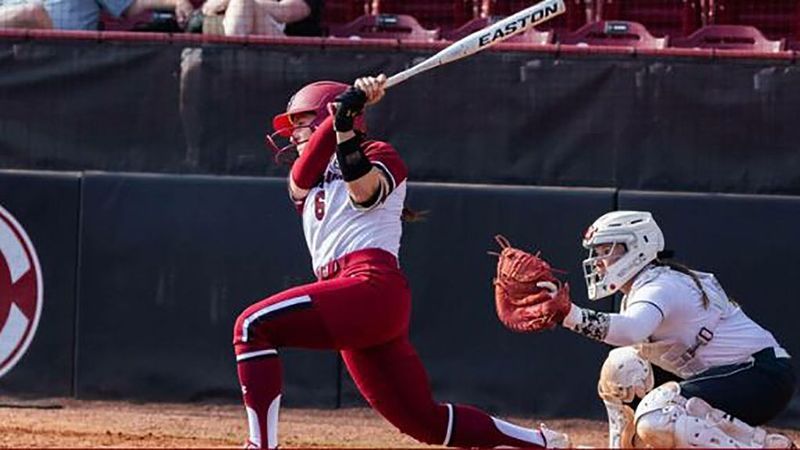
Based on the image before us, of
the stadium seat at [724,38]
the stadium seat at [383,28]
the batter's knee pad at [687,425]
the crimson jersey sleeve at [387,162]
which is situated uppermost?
the stadium seat at [383,28]

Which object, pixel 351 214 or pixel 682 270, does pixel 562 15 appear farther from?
pixel 351 214

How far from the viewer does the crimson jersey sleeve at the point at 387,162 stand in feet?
19.3

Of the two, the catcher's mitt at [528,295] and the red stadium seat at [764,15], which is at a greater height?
the red stadium seat at [764,15]

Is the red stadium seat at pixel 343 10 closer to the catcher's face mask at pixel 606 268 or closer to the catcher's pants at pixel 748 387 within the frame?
the catcher's face mask at pixel 606 268

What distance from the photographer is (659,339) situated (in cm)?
617

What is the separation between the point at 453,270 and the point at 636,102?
4.01 ft

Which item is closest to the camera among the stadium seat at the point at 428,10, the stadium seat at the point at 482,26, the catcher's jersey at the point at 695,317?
the catcher's jersey at the point at 695,317

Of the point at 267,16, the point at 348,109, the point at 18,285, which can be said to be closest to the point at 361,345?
the point at 348,109

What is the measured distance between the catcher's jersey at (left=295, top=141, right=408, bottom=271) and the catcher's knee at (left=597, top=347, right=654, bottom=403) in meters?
0.93

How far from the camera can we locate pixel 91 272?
871 cm

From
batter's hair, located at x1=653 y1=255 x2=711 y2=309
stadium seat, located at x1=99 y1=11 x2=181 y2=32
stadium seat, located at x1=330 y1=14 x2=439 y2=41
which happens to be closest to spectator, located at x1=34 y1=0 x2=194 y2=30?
stadium seat, located at x1=99 y1=11 x2=181 y2=32

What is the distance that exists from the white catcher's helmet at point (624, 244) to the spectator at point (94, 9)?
3.87 m

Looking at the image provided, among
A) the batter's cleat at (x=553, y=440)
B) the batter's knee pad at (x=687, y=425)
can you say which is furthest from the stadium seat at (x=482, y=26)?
the batter's knee pad at (x=687, y=425)

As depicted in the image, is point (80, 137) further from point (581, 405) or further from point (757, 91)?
point (757, 91)
